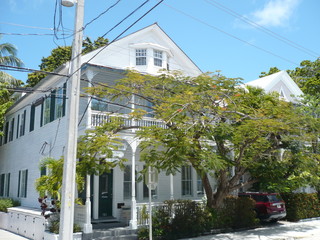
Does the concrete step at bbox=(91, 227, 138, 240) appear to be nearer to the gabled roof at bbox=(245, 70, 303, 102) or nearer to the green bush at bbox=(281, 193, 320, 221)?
the green bush at bbox=(281, 193, 320, 221)

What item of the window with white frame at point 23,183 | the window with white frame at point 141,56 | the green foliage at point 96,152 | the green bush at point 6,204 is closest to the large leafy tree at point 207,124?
the green foliage at point 96,152

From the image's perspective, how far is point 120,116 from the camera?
572 inches

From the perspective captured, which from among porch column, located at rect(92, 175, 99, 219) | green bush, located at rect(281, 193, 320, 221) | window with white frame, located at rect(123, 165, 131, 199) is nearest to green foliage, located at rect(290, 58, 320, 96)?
green bush, located at rect(281, 193, 320, 221)

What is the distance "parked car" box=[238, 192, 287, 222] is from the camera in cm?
1650

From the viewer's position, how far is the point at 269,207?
54.1ft

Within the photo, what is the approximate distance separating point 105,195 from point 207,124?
7058 mm

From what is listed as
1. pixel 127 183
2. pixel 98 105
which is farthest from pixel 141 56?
pixel 127 183

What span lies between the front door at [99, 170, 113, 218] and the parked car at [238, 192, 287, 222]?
24.7ft

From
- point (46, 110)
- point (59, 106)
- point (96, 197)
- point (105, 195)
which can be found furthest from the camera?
point (46, 110)

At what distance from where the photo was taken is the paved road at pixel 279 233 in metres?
13.3

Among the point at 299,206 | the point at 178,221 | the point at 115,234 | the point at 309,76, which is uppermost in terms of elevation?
the point at 309,76

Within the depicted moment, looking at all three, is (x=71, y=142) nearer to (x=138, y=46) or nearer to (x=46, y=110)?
(x=46, y=110)

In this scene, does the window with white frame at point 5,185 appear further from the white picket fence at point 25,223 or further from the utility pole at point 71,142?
the utility pole at point 71,142

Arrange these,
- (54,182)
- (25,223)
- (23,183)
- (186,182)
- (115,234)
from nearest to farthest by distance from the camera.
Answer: (54,182)
(115,234)
(25,223)
(186,182)
(23,183)
